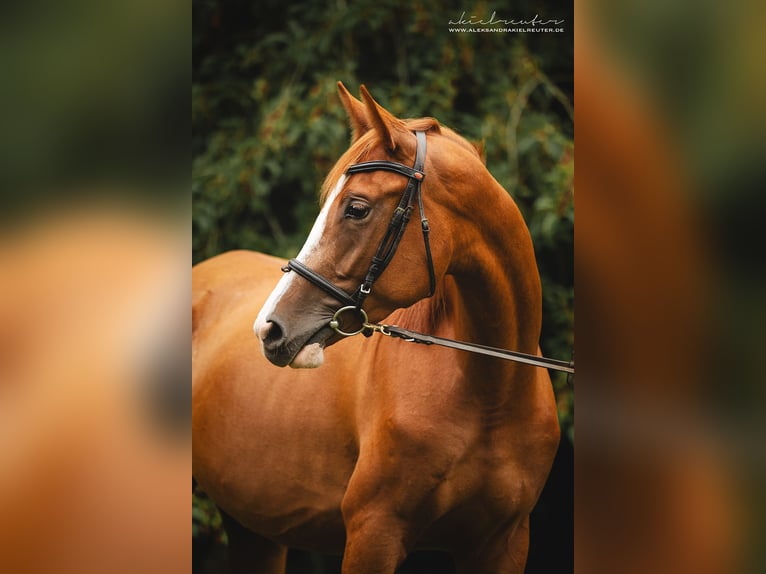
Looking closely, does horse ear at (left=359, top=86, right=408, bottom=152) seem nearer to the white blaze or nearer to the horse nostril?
the white blaze

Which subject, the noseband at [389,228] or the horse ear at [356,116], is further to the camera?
Answer: the horse ear at [356,116]

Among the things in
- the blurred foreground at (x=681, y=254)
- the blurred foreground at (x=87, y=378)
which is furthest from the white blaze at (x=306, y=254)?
the blurred foreground at (x=681, y=254)

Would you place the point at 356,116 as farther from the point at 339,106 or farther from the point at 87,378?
the point at 339,106

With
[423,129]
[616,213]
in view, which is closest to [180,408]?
[616,213]

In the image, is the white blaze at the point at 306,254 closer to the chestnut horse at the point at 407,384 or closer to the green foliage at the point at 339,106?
the chestnut horse at the point at 407,384

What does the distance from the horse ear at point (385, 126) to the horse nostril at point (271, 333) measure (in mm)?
452

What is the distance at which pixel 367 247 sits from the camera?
1.63m

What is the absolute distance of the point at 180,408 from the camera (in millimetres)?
1158

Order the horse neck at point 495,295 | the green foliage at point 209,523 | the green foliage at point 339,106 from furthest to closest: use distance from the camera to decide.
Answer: the green foliage at point 209,523
the green foliage at point 339,106
the horse neck at point 495,295

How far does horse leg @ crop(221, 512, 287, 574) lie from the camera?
2.62 meters

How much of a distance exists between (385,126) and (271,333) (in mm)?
499

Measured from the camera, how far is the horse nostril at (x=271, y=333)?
1597 mm

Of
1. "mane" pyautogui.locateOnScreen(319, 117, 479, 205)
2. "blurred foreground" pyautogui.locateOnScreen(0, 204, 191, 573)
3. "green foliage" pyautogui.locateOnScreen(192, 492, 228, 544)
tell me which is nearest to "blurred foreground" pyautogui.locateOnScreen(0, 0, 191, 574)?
"blurred foreground" pyautogui.locateOnScreen(0, 204, 191, 573)
